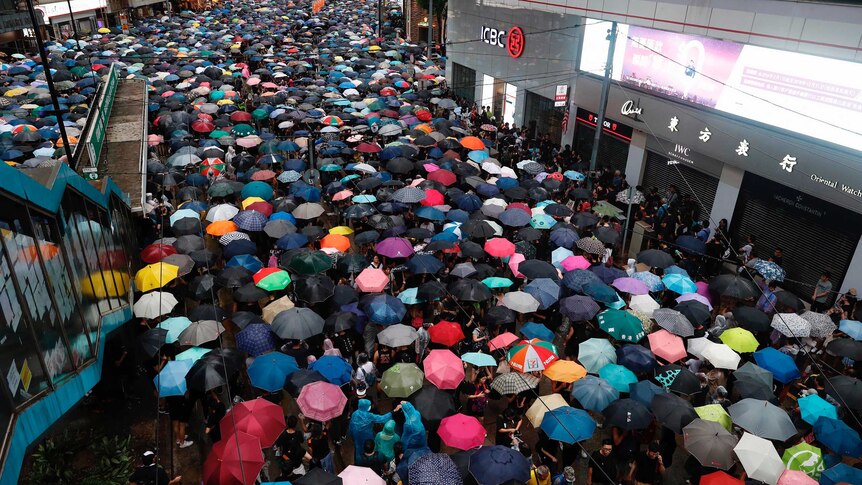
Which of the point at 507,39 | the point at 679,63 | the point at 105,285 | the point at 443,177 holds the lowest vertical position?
the point at 443,177

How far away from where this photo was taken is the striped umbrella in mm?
8625

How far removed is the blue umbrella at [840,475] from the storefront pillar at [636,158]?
42.3 ft

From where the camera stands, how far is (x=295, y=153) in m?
20.9

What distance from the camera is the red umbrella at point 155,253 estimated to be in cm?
1189

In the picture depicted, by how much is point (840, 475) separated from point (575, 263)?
6006 mm

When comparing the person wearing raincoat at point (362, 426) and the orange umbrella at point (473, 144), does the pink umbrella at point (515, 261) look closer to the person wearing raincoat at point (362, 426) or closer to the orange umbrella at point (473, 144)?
the person wearing raincoat at point (362, 426)

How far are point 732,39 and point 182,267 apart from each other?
1360cm

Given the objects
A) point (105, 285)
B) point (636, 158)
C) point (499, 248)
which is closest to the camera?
point (105, 285)

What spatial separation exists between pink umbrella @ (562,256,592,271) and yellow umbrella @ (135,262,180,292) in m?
7.66

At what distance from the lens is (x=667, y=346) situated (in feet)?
31.1

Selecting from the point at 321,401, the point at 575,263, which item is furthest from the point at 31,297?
the point at 575,263

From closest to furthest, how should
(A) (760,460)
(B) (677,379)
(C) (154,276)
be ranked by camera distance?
(A) (760,460), (B) (677,379), (C) (154,276)

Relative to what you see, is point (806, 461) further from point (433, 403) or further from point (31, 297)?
point (31, 297)

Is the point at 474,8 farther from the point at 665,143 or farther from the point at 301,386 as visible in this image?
the point at 301,386
